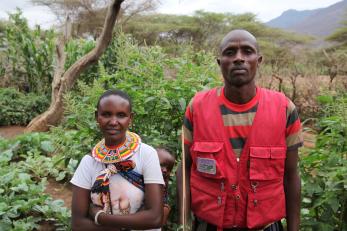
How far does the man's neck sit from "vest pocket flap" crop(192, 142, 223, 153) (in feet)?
0.69

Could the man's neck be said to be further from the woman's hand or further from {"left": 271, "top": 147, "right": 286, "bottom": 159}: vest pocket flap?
the woman's hand

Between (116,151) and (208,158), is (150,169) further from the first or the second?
(208,158)

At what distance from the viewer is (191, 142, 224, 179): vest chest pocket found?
1.67 metres

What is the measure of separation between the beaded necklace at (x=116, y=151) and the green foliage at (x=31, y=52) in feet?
25.2

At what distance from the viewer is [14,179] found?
12.5ft

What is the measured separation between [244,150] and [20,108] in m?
7.87

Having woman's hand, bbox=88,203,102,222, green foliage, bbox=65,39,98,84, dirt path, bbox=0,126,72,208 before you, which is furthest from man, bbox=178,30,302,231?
green foliage, bbox=65,39,98,84

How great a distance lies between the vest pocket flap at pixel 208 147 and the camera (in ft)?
5.50

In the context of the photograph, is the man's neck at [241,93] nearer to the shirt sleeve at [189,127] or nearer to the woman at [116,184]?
the shirt sleeve at [189,127]

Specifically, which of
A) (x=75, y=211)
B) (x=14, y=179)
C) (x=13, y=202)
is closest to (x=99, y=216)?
(x=75, y=211)

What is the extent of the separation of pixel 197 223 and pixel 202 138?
1.40 feet

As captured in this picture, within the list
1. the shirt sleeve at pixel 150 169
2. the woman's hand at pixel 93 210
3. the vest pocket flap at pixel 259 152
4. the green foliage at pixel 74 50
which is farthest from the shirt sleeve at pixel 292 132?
the green foliage at pixel 74 50

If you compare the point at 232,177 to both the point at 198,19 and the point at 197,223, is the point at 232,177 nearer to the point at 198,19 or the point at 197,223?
the point at 197,223

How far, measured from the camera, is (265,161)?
1.65 metres
